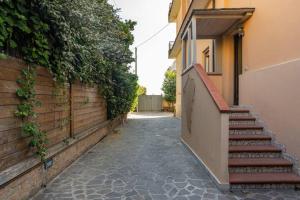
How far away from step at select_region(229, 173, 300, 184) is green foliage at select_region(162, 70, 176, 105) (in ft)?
59.6

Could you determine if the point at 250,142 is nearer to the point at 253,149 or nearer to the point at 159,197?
the point at 253,149

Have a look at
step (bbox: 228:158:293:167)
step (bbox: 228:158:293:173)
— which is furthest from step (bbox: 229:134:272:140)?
step (bbox: 228:158:293:173)

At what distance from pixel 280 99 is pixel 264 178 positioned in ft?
5.22

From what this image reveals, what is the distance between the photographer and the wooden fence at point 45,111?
3176 mm

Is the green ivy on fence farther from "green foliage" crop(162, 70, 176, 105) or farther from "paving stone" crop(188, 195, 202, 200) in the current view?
"green foliage" crop(162, 70, 176, 105)

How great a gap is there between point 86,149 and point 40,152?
3.05 metres

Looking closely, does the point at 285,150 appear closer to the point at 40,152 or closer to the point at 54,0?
the point at 40,152

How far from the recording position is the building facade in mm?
4426

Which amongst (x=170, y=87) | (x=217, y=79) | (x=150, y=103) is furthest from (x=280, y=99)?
(x=150, y=103)

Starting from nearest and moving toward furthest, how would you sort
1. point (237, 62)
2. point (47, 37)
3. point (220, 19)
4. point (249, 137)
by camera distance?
point (47, 37) → point (249, 137) → point (220, 19) → point (237, 62)

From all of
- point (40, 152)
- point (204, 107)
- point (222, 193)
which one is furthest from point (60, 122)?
point (222, 193)

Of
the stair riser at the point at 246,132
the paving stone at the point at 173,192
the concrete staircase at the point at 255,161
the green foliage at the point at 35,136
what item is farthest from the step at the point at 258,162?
the green foliage at the point at 35,136

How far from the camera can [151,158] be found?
623 cm

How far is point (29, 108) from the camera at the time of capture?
142 inches
